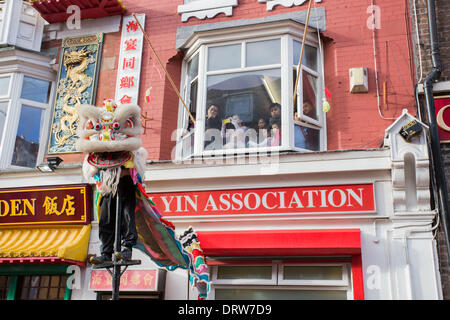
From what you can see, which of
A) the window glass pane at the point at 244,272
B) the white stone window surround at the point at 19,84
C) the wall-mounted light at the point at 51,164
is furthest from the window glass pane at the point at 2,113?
the window glass pane at the point at 244,272

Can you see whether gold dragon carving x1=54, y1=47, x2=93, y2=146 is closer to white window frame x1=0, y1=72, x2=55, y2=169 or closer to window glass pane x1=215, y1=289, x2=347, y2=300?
white window frame x1=0, y1=72, x2=55, y2=169

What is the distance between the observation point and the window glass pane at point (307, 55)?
8547 mm

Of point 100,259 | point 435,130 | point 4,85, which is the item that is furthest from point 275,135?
point 4,85

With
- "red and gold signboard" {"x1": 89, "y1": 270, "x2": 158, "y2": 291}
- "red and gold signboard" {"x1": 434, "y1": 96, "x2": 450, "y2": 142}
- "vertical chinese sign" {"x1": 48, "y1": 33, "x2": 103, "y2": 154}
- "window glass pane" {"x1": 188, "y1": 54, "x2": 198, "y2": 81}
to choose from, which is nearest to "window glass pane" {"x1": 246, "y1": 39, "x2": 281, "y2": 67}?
"window glass pane" {"x1": 188, "y1": 54, "x2": 198, "y2": 81}

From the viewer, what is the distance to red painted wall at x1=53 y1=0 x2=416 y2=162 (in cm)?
786

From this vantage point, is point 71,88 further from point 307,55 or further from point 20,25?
point 307,55

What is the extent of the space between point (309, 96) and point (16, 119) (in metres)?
5.58

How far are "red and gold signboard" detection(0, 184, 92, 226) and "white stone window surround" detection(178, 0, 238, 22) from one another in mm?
3786

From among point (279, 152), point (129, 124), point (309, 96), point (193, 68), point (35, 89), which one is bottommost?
point (129, 124)

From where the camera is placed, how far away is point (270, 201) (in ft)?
24.7

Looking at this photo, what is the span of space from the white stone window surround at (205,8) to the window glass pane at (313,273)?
188 inches

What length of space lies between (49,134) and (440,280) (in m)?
7.18
